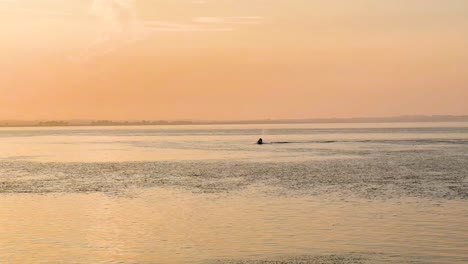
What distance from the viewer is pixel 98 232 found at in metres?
→ 29.5

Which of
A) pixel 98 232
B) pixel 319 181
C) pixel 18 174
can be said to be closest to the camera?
pixel 98 232

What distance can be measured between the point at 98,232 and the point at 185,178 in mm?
25825

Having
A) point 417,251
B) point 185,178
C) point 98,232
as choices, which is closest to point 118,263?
point 98,232

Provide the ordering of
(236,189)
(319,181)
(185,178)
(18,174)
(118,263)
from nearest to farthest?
1. (118,263)
2. (236,189)
3. (319,181)
4. (185,178)
5. (18,174)

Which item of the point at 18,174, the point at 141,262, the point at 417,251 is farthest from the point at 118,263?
the point at 18,174

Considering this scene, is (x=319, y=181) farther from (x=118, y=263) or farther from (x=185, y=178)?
(x=118, y=263)

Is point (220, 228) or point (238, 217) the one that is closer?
point (220, 228)

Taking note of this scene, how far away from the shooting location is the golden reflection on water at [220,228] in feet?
81.4

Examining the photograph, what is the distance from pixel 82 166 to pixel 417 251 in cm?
5315

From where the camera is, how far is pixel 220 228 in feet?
98.4

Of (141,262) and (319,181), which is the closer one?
(141,262)

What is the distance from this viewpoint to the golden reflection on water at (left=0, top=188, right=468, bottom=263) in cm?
2480

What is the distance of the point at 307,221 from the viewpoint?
3116 centimetres

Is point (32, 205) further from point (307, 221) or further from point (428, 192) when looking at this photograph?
point (428, 192)
